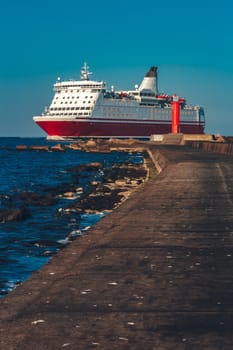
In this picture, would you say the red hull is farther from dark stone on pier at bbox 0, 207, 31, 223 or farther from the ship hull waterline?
dark stone on pier at bbox 0, 207, 31, 223

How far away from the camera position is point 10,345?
3830mm

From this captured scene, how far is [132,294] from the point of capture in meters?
5.12

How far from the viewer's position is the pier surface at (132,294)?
3975 millimetres

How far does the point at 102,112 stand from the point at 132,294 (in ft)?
343

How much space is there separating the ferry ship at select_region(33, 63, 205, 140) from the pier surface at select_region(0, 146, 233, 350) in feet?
321

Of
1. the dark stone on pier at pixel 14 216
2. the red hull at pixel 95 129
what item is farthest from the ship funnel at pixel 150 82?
the dark stone on pier at pixel 14 216

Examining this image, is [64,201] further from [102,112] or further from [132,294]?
[102,112]

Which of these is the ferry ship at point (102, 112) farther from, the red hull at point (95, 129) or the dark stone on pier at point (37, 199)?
the dark stone on pier at point (37, 199)

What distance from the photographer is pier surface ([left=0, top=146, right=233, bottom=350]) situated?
3.97m

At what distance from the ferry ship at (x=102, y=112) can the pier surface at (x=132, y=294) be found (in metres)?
97.7

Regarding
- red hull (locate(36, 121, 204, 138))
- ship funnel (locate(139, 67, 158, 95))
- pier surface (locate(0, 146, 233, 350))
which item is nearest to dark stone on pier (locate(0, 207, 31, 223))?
pier surface (locate(0, 146, 233, 350))

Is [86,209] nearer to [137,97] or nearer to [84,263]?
[84,263]

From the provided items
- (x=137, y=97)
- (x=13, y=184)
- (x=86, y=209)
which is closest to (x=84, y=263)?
(x=86, y=209)

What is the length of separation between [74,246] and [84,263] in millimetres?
1252
